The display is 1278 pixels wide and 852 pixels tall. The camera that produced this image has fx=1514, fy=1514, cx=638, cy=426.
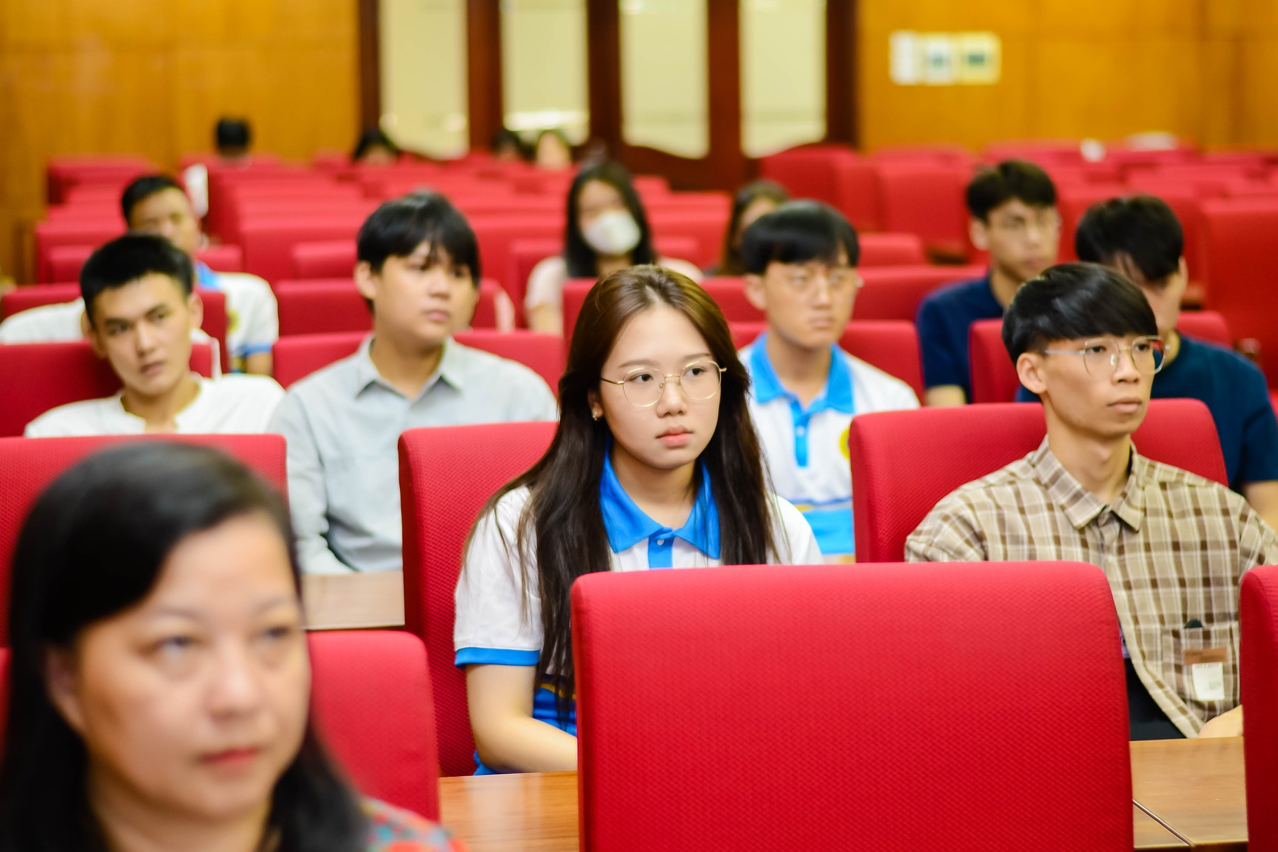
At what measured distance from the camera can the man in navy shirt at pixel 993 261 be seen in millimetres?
4164

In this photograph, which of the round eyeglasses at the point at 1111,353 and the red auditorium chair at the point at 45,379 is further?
the red auditorium chair at the point at 45,379

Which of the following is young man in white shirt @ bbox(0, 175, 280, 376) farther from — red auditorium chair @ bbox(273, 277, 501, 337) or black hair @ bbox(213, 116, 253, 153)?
black hair @ bbox(213, 116, 253, 153)

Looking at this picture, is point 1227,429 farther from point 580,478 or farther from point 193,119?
point 193,119

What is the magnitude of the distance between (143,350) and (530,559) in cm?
151

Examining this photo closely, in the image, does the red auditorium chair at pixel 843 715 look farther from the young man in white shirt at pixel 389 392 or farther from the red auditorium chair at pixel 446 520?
the young man in white shirt at pixel 389 392

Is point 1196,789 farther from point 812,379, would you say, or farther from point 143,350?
point 143,350

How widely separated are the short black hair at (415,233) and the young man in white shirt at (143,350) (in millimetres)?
410

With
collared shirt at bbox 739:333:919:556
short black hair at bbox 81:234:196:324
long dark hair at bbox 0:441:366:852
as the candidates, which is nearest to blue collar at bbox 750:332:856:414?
collared shirt at bbox 739:333:919:556

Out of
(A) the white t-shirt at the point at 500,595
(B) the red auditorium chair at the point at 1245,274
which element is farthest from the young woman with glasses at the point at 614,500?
(B) the red auditorium chair at the point at 1245,274

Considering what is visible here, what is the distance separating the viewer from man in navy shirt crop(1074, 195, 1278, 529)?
115 inches

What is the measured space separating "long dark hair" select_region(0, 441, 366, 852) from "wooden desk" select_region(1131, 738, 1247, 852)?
0.88 m

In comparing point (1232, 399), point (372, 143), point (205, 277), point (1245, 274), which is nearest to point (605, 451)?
point (1232, 399)

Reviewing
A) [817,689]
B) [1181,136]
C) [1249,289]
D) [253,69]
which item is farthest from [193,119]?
[817,689]

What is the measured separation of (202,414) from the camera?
3.21 metres
